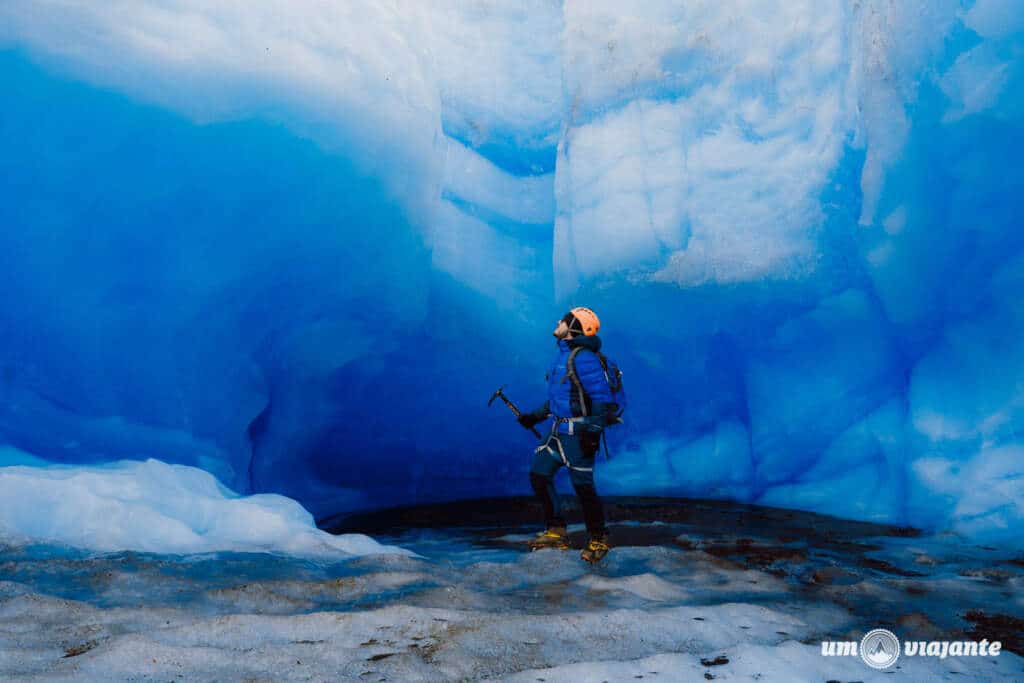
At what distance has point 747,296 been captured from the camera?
662 cm

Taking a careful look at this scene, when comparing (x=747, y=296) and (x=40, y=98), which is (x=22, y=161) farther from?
(x=747, y=296)

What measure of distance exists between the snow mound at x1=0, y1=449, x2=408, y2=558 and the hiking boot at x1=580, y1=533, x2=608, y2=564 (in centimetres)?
104

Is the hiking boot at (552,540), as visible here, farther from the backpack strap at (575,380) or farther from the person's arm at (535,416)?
the backpack strap at (575,380)

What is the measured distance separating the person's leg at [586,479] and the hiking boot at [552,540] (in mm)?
272

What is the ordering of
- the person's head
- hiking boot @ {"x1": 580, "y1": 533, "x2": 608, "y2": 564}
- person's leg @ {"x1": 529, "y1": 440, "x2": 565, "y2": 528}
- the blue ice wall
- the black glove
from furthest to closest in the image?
the blue ice wall
the black glove
person's leg @ {"x1": 529, "y1": 440, "x2": 565, "y2": 528}
the person's head
hiking boot @ {"x1": 580, "y1": 533, "x2": 608, "y2": 564}

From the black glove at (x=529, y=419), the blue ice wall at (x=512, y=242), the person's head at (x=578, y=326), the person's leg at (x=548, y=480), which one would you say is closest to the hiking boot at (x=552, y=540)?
the person's leg at (x=548, y=480)

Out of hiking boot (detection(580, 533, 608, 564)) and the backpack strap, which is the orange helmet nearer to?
the backpack strap

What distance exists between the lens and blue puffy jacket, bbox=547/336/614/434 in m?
4.23

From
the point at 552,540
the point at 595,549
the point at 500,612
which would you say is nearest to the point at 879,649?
the point at 500,612

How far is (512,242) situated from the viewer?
7.39m

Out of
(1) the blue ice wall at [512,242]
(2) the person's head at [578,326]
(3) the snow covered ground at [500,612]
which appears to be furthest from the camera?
(1) the blue ice wall at [512,242]

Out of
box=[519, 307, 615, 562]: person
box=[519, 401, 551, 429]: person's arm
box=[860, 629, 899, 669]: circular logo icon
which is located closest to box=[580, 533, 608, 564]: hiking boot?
box=[519, 307, 615, 562]: person

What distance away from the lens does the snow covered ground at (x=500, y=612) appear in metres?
2.51

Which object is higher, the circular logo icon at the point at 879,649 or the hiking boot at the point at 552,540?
the hiking boot at the point at 552,540
